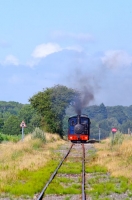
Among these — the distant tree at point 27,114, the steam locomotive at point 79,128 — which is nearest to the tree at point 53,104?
the steam locomotive at point 79,128

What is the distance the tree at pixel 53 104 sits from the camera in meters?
59.1

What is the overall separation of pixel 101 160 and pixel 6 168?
20.1 ft

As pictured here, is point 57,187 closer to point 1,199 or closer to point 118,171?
point 1,199

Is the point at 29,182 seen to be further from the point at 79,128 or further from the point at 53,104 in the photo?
the point at 53,104

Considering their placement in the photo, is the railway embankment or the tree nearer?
the railway embankment

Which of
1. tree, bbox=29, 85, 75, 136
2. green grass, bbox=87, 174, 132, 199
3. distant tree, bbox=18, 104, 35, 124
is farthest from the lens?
distant tree, bbox=18, 104, 35, 124

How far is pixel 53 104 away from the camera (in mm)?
Result: 59750

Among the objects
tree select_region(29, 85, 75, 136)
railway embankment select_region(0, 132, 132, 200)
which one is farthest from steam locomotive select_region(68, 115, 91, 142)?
railway embankment select_region(0, 132, 132, 200)

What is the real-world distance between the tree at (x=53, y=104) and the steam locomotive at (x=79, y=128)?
52.9 feet

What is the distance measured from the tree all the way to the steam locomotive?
16.1 m

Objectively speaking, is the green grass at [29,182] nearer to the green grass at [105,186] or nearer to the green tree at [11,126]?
the green grass at [105,186]

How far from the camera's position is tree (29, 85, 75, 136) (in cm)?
5912

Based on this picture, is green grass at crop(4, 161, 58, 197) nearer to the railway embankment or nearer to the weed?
the railway embankment

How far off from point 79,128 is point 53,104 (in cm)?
1886
